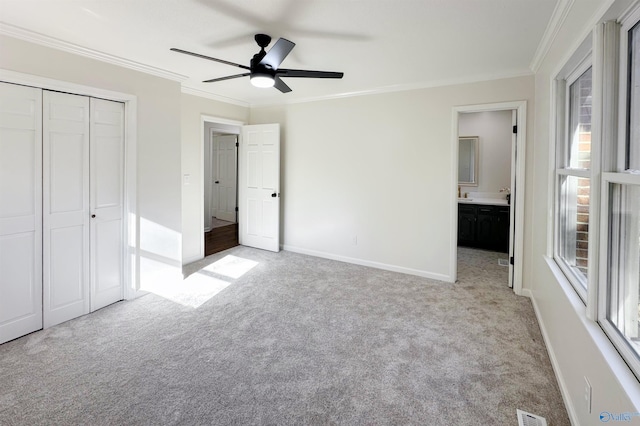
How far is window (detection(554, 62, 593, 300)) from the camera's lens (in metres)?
1.94

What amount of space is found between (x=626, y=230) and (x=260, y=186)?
456 cm

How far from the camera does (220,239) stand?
6.04m

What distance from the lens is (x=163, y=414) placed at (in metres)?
1.78

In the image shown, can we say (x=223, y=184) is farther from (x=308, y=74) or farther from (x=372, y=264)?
(x=308, y=74)

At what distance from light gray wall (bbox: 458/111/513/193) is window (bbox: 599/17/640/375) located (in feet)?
15.5

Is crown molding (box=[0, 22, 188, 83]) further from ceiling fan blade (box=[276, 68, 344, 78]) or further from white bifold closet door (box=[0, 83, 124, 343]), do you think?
ceiling fan blade (box=[276, 68, 344, 78])

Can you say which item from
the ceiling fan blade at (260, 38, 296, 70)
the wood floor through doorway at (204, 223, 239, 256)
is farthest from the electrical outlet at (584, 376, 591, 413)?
the wood floor through doorway at (204, 223, 239, 256)

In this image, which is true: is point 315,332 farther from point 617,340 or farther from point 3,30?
point 3,30

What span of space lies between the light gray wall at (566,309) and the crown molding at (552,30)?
0.05 meters

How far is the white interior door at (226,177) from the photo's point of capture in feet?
25.2

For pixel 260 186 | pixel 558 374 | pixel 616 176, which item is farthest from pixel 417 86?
pixel 558 374

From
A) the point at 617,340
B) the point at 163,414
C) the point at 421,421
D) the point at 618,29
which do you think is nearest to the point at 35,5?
the point at 163,414

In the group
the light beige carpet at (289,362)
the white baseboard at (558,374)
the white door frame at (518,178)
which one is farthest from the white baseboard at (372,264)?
the white baseboard at (558,374)

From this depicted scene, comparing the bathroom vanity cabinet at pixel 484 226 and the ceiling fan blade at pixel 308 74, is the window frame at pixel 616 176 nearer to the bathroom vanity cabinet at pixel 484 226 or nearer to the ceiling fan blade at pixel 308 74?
the ceiling fan blade at pixel 308 74
